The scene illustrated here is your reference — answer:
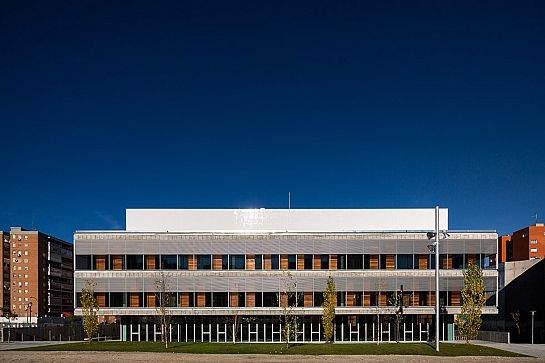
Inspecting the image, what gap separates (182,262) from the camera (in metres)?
54.7

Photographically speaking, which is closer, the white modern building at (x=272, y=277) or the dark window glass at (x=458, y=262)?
the white modern building at (x=272, y=277)

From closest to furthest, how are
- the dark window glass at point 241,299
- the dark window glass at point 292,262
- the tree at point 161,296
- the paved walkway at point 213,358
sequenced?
the paved walkway at point 213,358 → the tree at point 161,296 → the dark window glass at point 241,299 → the dark window glass at point 292,262

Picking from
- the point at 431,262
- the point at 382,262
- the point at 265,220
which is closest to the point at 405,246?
the point at 382,262

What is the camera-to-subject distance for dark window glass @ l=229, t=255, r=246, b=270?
54.6 metres

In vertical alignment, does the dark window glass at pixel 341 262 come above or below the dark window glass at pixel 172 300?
above

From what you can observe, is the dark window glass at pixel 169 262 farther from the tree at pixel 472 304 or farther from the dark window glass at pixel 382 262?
the tree at pixel 472 304

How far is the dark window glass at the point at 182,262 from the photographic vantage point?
54719 mm

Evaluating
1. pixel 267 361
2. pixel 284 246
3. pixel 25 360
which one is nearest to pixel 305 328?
pixel 284 246

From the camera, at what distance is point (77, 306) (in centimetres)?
5419

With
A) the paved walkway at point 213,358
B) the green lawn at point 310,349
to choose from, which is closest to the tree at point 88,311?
the green lawn at point 310,349

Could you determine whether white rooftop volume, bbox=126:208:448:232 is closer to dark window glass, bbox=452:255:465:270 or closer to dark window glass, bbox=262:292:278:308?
dark window glass, bbox=452:255:465:270

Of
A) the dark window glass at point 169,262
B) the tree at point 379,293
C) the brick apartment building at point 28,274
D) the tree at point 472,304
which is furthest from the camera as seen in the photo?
the brick apartment building at point 28,274

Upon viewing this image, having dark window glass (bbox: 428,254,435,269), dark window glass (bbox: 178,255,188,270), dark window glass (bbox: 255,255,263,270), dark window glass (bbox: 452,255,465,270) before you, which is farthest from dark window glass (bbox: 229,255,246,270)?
dark window glass (bbox: 452,255,465,270)

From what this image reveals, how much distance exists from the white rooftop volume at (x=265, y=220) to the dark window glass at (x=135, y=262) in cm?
446
